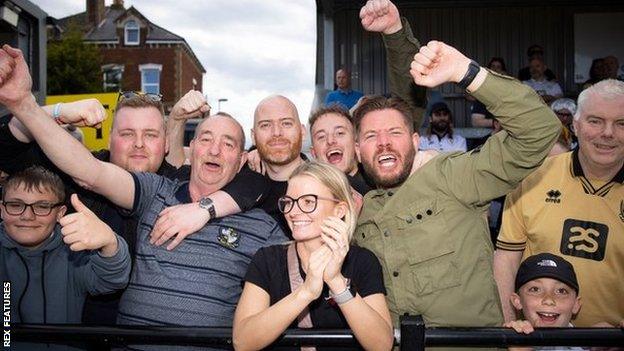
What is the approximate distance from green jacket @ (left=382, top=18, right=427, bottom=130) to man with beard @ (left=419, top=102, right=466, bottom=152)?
3.61 m

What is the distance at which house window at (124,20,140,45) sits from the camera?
4438 centimetres

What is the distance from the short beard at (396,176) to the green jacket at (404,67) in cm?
56

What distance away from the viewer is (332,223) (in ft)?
6.49

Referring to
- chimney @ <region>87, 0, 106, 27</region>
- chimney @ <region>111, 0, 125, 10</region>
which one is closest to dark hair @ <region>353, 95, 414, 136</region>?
chimney @ <region>87, 0, 106, 27</region>

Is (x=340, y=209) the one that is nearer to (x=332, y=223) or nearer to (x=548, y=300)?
(x=332, y=223)

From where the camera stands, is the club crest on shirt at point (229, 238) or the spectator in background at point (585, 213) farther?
the spectator in background at point (585, 213)

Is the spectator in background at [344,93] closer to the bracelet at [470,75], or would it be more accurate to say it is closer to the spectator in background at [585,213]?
the spectator in background at [585,213]

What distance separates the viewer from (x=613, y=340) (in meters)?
1.88

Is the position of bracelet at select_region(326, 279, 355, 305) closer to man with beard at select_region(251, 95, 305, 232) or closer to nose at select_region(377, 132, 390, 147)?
nose at select_region(377, 132, 390, 147)

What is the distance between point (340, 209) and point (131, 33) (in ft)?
151

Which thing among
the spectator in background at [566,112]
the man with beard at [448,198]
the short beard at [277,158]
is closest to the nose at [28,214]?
the short beard at [277,158]

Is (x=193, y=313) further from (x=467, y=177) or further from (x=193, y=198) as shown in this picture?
(x=467, y=177)

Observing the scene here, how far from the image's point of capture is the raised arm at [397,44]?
2.98 metres

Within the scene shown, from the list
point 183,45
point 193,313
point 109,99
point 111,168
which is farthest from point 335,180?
point 183,45
